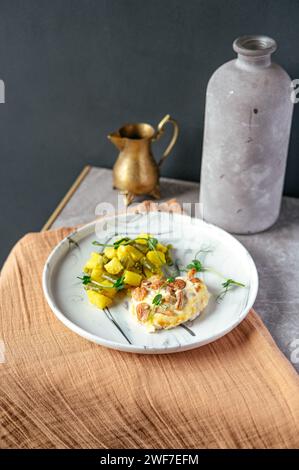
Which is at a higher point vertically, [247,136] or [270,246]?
[247,136]

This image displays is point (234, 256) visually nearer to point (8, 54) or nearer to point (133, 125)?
point (133, 125)

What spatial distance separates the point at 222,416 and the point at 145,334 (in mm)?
178

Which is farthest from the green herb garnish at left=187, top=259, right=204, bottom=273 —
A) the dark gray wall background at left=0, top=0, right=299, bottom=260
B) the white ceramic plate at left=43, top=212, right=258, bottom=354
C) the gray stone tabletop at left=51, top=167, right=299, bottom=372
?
the dark gray wall background at left=0, top=0, right=299, bottom=260

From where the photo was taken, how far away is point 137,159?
1.33 m

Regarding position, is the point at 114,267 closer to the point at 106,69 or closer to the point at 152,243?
the point at 152,243

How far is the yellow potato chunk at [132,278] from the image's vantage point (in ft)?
3.44

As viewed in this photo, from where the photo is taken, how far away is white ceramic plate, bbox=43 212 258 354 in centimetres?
98

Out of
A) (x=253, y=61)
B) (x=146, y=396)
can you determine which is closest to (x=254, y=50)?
(x=253, y=61)

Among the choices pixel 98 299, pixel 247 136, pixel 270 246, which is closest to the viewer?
pixel 98 299

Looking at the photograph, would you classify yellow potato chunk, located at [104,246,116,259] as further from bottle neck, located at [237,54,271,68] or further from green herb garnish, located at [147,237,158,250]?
bottle neck, located at [237,54,271,68]

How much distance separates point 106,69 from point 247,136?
0.41 meters

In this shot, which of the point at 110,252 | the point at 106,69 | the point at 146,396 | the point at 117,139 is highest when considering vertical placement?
the point at 106,69

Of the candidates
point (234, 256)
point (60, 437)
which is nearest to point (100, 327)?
point (60, 437)

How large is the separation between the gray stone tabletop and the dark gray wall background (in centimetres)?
7
